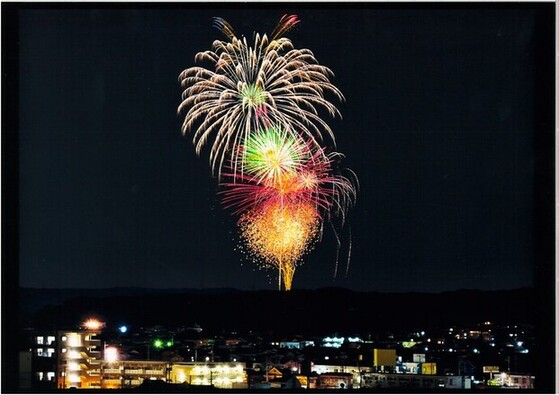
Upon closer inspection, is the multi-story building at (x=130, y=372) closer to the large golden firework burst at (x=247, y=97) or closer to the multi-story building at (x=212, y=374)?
the multi-story building at (x=212, y=374)

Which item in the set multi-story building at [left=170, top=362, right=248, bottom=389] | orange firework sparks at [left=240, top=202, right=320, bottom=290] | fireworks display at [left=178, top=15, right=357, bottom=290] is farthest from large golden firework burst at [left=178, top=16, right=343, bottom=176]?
multi-story building at [left=170, top=362, right=248, bottom=389]

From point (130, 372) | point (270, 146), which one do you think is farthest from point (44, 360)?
point (270, 146)

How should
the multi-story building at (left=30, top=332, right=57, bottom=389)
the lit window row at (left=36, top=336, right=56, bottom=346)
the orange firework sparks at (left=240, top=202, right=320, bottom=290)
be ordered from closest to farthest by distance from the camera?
the multi-story building at (left=30, top=332, right=57, bottom=389) → the lit window row at (left=36, top=336, right=56, bottom=346) → the orange firework sparks at (left=240, top=202, right=320, bottom=290)

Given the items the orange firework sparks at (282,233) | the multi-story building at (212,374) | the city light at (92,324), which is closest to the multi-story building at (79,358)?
the city light at (92,324)

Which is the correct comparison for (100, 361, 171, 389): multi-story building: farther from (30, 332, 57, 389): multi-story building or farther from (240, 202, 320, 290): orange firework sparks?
(240, 202, 320, 290): orange firework sparks

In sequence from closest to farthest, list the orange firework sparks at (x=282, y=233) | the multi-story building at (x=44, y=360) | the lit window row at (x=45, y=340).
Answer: the multi-story building at (x=44, y=360) < the lit window row at (x=45, y=340) < the orange firework sparks at (x=282, y=233)

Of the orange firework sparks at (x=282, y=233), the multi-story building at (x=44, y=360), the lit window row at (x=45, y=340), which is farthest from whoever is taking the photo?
the orange firework sparks at (x=282, y=233)

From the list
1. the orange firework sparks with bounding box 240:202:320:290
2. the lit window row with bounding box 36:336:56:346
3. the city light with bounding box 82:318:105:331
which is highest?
the orange firework sparks with bounding box 240:202:320:290
